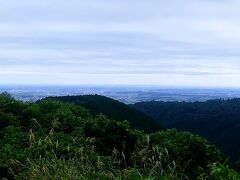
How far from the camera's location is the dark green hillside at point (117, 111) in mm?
127562

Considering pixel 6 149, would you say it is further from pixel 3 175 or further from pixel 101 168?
pixel 101 168

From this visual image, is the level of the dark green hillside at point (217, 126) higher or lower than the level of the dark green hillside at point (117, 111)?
lower

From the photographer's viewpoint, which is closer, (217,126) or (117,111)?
(117,111)

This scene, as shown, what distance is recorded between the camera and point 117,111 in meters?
140

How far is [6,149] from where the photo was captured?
63.5ft

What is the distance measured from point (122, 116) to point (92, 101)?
2082 centimetres

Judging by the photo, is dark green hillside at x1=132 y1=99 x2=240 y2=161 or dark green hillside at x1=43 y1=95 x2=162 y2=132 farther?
dark green hillside at x1=132 y1=99 x2=240 y2=161

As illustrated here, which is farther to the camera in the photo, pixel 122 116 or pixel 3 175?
pixel 122 116

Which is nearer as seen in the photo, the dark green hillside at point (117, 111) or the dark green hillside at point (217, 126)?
the dark green hillside at point (117, 111)

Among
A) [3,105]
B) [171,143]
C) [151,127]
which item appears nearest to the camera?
[171,143]

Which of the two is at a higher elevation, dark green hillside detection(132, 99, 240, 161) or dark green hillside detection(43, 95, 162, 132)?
dark green hillside detection(43, 95, 162, 132)

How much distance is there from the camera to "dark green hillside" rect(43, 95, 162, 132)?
128m

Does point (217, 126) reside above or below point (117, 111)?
below

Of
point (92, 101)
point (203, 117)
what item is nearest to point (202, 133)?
point (203, 117)
